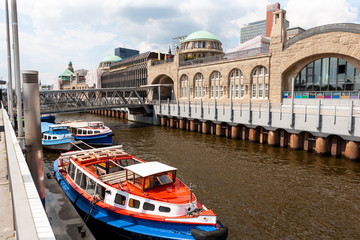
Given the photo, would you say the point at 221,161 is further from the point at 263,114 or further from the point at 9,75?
the point at 9,75

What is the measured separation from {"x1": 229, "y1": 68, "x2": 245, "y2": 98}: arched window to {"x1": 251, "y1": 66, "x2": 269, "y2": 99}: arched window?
250cm

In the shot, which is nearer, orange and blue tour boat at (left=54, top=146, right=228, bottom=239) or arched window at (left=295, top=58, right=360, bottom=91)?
orange and blue tour boat at (left=54, top=146, right=228, bottom=239)

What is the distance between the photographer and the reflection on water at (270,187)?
14.2 metres

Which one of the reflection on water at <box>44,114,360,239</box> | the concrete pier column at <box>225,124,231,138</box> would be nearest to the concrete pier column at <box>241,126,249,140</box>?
the concrete pier column at <box>225,124,231,138</box>

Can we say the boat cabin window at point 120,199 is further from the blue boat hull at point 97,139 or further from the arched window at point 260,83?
the arched window at point 260,83

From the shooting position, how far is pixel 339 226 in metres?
14.2

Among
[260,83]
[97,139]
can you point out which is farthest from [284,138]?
[97,139]

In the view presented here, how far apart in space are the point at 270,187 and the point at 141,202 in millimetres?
10844

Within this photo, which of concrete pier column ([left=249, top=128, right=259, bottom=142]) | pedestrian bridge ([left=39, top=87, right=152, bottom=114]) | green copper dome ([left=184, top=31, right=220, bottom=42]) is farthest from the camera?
green copper dome ([left=184, top=31, right=220, bottom=42])

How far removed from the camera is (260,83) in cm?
4338

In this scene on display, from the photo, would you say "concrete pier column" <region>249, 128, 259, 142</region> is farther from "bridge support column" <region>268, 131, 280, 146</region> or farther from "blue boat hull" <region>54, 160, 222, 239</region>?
"blue boat hull" <region>54, 160, 222, 239</region>

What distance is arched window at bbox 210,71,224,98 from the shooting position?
1997 inches

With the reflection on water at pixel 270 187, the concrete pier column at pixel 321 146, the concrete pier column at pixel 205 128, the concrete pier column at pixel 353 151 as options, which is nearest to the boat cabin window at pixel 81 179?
the reflection on water at pixel 270 187

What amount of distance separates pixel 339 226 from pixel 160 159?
16.6 m
